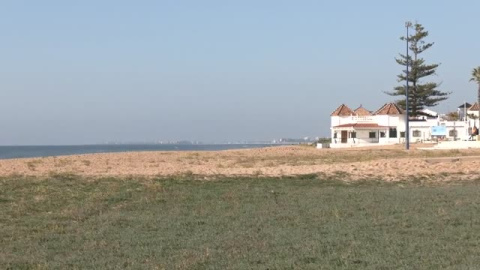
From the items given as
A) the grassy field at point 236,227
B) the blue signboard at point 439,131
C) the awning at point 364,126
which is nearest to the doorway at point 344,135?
the awning at point 364,126

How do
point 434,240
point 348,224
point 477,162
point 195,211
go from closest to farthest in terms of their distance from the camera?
point 434,240, point 348,224, point 195,211, point 477,162

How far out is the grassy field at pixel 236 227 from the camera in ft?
29.7

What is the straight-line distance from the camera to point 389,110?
247 feet

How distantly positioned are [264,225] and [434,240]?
10.7 ft

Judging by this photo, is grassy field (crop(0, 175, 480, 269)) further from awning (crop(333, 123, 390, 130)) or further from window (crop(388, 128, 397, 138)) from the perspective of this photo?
window (crop(388, 128, 397, 138))

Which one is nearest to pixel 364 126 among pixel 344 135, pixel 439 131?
pixel 344 135

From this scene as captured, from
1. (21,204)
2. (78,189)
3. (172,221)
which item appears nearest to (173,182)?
(78,189)

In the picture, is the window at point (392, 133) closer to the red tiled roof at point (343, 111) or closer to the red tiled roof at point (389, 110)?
the red tiled roof at point (389, 110)

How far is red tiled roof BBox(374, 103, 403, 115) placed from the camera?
2968 inches

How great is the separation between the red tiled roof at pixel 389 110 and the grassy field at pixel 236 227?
57.0 metres

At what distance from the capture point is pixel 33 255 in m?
9.59

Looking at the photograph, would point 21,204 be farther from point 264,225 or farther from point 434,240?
point 434,240

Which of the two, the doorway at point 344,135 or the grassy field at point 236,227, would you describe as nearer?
the grassy field at point 236,227

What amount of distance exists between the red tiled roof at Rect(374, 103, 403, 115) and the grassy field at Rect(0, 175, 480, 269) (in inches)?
2245
